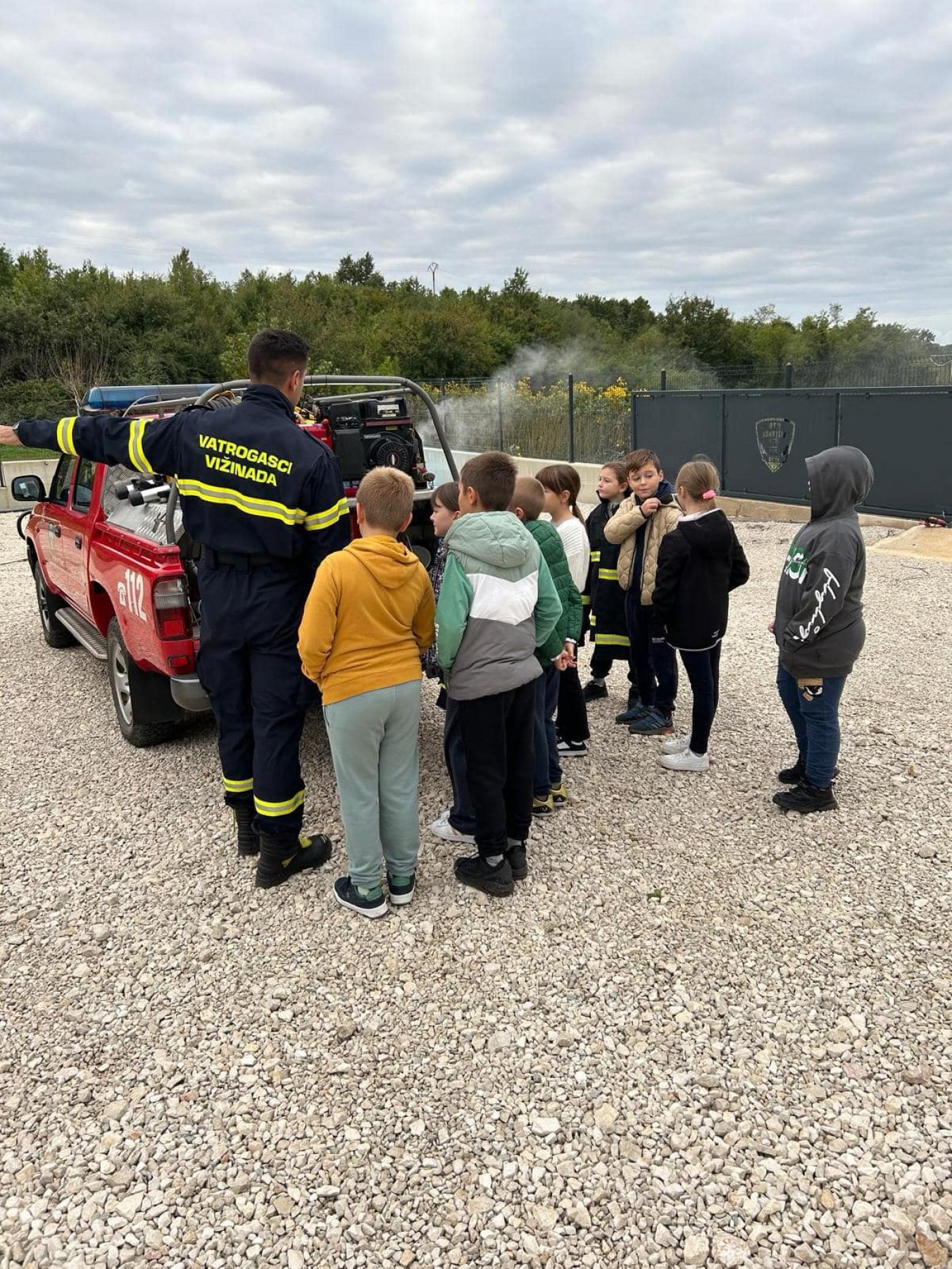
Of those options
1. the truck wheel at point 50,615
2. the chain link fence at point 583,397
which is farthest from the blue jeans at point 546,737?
the chain link fence at point 583,397

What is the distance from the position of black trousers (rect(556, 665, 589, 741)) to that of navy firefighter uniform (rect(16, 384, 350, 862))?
1.54m

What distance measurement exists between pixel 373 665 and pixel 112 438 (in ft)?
4.62

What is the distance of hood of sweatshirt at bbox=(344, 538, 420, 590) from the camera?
2.94 m

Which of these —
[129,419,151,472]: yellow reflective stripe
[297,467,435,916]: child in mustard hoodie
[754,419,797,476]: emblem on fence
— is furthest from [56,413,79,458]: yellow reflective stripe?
[754,419,797,476]: emblem on fence

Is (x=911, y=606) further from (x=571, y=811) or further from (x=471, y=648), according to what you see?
(x=471, y=648)

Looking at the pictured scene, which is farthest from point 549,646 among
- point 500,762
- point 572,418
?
point 572,418

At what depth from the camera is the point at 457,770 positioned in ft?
11.5

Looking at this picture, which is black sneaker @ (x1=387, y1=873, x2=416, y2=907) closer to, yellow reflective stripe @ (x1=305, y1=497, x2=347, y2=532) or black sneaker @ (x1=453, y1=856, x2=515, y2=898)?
black sneaker @ (x1=453, y1=856, x2=515, y2=898)

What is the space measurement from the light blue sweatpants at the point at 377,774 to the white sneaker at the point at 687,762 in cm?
166

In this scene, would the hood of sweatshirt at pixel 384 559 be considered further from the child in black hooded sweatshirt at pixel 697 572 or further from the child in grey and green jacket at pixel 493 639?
the child in black hooded sweatshirt at pixel 697 572

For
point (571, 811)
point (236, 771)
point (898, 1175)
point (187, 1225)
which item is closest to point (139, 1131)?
point (187, 1225)

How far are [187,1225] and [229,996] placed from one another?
84 cm

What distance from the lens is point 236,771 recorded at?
3455mm

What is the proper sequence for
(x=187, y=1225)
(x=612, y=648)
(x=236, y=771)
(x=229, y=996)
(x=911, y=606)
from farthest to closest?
(x=911, y=606)
(x=612, y=648)
(x=236, y=771)
(x=229, y=996)
(x=187, y=1225)
